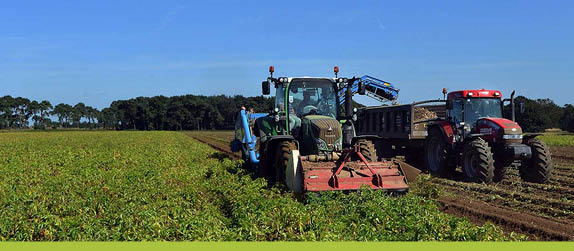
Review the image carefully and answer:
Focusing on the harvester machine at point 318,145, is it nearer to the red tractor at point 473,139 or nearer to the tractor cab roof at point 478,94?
the red tractor at point 473,139

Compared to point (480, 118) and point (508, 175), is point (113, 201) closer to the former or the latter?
point (480, 118)

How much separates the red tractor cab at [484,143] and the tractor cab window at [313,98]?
13.1 feet

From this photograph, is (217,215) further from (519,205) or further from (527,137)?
(527,137)

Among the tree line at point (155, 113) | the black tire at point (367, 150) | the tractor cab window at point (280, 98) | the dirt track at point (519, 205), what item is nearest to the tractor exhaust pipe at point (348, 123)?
the black tire at point (367, 150)

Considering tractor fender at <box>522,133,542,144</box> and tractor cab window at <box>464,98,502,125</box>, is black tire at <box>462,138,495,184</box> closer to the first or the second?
tractor cab window at <box>464,98,502,125</box>

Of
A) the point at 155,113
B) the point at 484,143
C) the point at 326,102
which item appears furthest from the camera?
the point at 155,113

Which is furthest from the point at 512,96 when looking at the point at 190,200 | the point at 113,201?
the point at 113,201

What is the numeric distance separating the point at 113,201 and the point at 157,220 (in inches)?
113

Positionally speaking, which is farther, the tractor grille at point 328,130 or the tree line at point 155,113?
the tree line at point 155,113

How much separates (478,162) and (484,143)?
527 mm

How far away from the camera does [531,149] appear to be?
13383 mm

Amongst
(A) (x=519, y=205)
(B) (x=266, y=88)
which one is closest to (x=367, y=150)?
(B) (x=266, y=88)

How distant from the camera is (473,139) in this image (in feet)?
45.0

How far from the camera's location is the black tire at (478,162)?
12734mm
